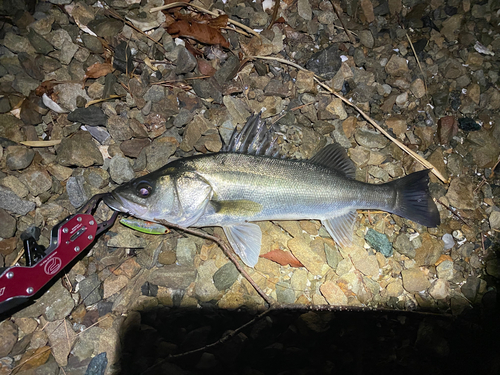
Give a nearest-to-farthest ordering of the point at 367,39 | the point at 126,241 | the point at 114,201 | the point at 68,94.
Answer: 1. the point at 114,201
2. the point at 126,241
3. the point at 68,94
4. the point at 367,39

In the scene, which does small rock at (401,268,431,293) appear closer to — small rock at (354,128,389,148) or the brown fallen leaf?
the brown fallen leaf

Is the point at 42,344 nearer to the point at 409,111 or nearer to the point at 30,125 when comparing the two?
the point at 30,125

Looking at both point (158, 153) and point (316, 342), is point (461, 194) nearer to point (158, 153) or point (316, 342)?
point (316, 342)

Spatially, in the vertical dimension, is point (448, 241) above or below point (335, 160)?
below

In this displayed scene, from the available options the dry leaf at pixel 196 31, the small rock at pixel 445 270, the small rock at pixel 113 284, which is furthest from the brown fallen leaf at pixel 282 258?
the dry leaf at pixel 196 31

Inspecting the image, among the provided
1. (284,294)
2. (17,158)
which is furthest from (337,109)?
(17,158)

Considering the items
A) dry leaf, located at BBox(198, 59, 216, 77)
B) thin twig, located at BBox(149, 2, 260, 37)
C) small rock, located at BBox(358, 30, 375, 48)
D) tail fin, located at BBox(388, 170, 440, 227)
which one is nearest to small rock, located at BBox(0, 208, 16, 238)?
dry leaf, located at BBox(198, 59, 216, 77)

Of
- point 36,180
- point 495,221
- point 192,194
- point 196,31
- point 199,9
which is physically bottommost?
point 495,221

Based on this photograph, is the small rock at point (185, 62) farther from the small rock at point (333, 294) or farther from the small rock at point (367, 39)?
the small rock at point (333, 294)
